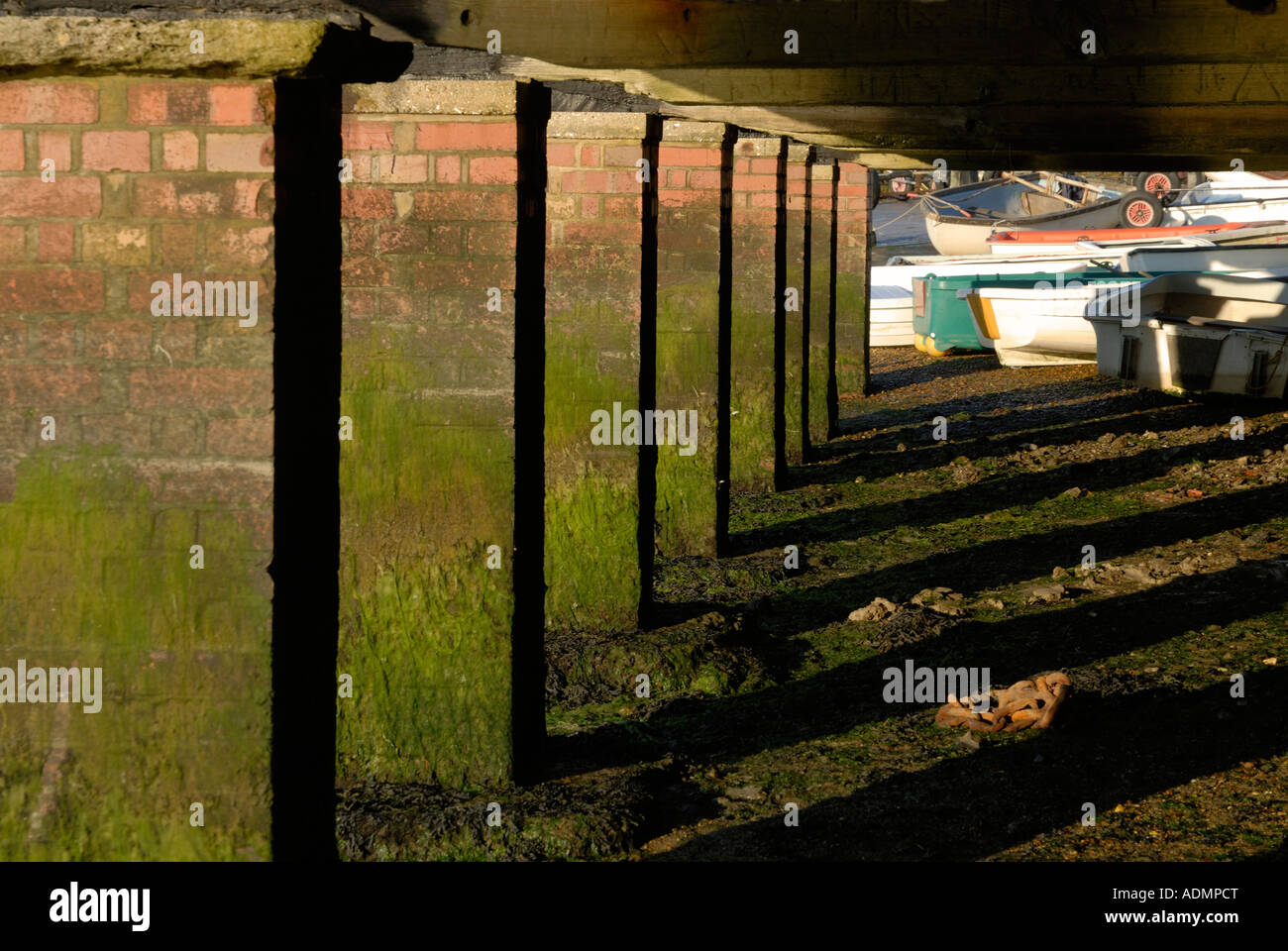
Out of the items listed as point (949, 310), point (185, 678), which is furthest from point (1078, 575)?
point (949, 310)

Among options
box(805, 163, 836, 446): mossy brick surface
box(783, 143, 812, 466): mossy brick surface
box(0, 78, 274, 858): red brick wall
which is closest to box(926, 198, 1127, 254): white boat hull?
box(805, 163, 836, 446): mossy brick surface

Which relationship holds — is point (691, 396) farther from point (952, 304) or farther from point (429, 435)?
point (952, 304)

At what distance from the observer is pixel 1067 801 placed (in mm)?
5035

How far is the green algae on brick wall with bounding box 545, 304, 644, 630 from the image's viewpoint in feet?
23.3

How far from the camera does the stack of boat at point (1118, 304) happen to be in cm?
1513

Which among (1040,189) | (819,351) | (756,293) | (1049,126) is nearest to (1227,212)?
(1040,189)

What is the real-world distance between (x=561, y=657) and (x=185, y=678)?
365 centimetres

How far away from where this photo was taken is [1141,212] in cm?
3672

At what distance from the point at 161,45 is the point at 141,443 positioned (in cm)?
86

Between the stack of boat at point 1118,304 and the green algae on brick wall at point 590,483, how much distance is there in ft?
33.1

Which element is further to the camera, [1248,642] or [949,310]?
[949,310]

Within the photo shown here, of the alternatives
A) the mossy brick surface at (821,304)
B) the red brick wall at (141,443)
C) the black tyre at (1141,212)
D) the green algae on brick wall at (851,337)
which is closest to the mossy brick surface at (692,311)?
the mossy brick surface at (821,304)

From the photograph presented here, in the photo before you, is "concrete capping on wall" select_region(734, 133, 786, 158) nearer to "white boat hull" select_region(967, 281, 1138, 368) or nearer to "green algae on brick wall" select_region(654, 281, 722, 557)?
"green algae on brick wall" select_region(654, 281, 722, 557)
